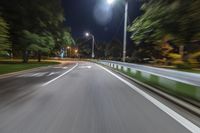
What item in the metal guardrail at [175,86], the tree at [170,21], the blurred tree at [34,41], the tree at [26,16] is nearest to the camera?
the tree at [170,21]

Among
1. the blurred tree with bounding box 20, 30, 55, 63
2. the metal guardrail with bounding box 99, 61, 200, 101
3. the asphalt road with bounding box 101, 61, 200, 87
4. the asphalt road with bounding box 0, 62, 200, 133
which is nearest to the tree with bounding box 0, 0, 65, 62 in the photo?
the blurred tree with bounding box 20, 30, 55, 63

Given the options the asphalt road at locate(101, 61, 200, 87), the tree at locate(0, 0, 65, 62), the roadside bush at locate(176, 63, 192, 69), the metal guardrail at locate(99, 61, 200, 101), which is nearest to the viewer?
A: the asphalt road at locate(101, 61, 200, 87)

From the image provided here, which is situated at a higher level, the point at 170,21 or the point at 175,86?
the point at 170,21

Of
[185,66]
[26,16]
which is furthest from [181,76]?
[26,16]

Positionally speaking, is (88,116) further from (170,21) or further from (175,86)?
(175,86)

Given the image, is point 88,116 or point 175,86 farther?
point 175,86

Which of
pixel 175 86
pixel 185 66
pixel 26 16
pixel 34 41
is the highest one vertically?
pixel 26 16

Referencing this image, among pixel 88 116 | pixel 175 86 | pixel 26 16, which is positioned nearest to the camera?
pixel 88 116

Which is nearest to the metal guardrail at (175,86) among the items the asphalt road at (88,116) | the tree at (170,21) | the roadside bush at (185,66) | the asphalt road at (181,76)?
the asphalt road at (181,76)

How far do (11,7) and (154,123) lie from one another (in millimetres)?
29230

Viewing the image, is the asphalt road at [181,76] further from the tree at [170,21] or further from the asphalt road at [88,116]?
the asphalt road at [88,116]

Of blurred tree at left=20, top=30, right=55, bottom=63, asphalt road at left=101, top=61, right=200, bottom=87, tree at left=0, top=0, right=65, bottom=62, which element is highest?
tree at left=0, top=0, right=65, bottom=62

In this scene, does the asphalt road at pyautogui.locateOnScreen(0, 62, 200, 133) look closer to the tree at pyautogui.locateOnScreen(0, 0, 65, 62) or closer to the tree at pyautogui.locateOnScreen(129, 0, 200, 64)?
the tree at pyautogui.locateOnScreen(129, 0, 200, 64)

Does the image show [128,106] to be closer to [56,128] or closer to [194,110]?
[194,110]
